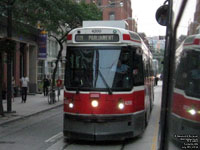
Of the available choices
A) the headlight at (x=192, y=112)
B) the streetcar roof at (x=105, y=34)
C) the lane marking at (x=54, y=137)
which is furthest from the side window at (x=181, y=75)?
the lane marking at (x=54, y=137)

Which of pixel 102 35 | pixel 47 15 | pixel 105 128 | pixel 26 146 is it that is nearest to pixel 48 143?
pixel 26 146

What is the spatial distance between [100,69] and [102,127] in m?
1.44

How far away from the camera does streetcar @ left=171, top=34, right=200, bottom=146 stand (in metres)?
1.71

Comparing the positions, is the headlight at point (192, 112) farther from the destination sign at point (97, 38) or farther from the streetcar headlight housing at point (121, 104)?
the destination sign at point (97, 38)

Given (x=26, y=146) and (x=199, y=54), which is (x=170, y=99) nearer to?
(x=199, y=54)

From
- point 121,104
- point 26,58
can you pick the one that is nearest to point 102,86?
point 121,104

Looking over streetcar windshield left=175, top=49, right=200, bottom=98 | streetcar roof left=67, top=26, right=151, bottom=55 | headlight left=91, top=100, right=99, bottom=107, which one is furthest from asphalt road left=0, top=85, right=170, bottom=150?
streetcar windshield left=175, top=49, right=200, bottom=98

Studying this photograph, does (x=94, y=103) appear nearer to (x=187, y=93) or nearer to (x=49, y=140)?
(x=49, y=140)

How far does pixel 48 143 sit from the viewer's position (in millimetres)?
9109

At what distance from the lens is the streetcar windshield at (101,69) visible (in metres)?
8.36

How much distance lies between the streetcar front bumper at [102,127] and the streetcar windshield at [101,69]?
0.73m

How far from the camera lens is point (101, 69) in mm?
8414

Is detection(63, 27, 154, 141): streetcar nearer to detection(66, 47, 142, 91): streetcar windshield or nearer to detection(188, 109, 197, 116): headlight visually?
detection(66, 47, 142, 91): streetcar windshield

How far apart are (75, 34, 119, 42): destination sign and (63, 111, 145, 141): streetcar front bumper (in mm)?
1952
